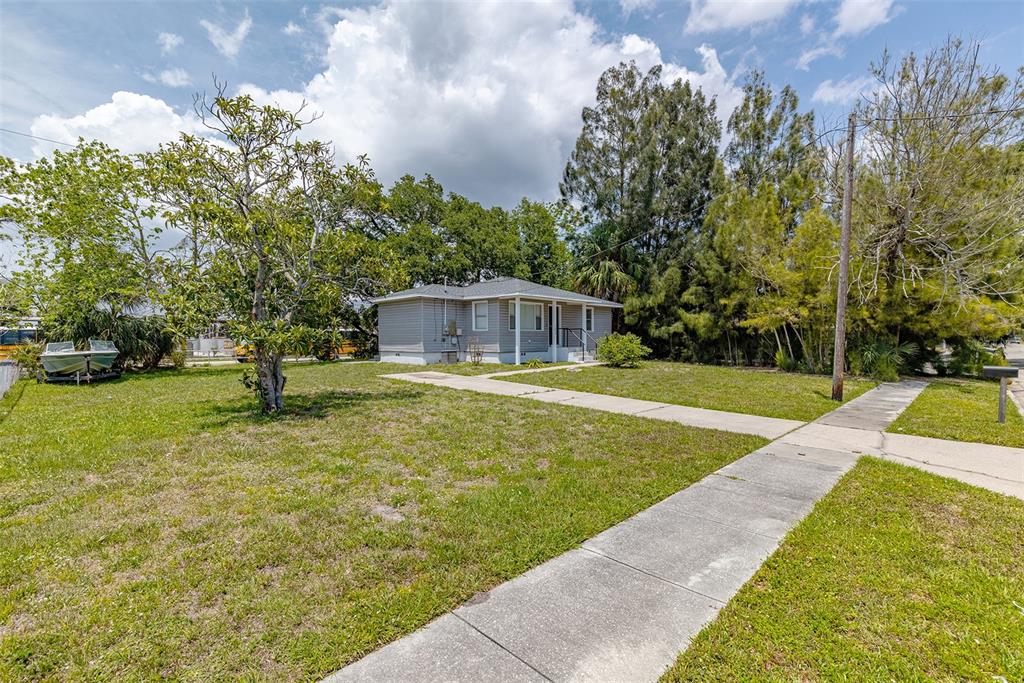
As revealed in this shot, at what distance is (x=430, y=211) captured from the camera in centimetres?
2588

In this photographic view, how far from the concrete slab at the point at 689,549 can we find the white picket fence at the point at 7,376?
522 inches

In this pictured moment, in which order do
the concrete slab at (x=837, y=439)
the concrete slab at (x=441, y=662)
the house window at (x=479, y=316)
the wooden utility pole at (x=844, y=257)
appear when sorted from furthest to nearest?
the house window at (x=479, y=316) → the wooden utility pole at (x=844, y=257) → the concrete slab at (x=837, y=439) → the concrete slab at (x=441, y=662)

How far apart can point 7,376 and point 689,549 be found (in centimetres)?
1555

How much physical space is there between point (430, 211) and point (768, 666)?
2627cm

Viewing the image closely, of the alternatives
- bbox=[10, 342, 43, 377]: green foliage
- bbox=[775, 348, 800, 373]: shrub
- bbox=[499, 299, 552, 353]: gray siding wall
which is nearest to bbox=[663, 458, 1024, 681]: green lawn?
bbox=[775, 348, 800, 373]: shrub

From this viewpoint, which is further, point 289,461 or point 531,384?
point 531,384

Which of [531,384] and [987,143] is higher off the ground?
[987,143]

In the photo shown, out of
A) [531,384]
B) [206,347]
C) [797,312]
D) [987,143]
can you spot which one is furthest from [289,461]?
[206,347]

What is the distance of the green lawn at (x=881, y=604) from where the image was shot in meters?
1.99

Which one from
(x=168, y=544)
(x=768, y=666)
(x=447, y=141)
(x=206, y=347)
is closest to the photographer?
(x=768, y=666)

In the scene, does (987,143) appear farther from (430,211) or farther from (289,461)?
(430,211)

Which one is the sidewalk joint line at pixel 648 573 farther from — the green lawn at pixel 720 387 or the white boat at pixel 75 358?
the white boat at pixel 75 358

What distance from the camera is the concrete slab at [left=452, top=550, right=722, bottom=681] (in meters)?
2.00

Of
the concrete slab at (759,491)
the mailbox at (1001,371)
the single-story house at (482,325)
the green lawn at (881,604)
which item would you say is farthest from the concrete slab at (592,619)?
the single-story house at (482,325)
